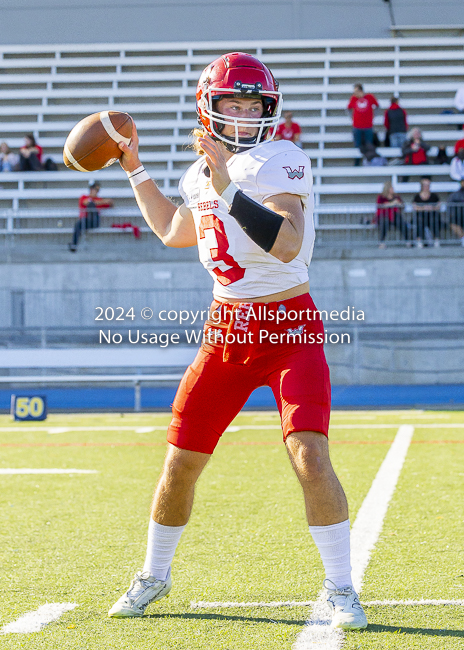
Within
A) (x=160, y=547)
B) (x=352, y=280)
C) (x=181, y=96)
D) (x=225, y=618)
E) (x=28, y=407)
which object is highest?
(x=181, y=96)

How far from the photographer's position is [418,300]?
13250mm

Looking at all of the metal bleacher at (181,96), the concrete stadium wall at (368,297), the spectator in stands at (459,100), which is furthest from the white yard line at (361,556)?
the spectator in stands at (459,100)

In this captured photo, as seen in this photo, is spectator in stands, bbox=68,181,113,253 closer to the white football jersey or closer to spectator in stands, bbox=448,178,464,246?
spectator in stands, bbox=448,178,464,246

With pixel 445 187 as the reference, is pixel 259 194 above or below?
below

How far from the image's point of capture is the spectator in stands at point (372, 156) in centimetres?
1576

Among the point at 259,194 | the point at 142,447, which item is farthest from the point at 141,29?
the point at 259,194

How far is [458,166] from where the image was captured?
1495cm

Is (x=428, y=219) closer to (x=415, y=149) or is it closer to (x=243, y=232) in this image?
(x=415, y=149)

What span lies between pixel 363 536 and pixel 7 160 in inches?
547

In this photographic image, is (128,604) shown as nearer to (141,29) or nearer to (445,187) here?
(445,187)

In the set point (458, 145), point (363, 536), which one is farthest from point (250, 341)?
point (458, 145)

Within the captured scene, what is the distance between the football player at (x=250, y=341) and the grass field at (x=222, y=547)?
0.20 meters

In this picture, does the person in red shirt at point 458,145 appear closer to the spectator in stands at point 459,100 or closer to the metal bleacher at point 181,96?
the metal bleacher at point 181,96

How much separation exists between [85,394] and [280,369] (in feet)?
32.6
